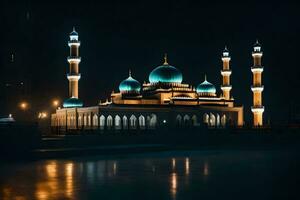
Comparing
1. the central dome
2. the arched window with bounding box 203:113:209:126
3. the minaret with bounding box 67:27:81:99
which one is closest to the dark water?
the arched window with bounding box 203:113:209:126

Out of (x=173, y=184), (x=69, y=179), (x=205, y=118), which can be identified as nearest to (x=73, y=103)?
(x=205, y=118)

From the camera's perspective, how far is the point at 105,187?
11.6 meters

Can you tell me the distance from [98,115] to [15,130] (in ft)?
44.9

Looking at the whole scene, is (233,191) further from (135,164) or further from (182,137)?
(182,137)

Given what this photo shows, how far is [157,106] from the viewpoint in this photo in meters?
39.0

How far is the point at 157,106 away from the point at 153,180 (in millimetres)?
26217

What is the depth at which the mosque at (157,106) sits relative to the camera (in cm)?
3744

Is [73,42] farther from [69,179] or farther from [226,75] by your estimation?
[69,179]

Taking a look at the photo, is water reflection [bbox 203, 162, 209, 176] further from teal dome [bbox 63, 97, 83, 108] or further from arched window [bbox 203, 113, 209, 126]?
arched window [bbox 203, 113, 209, 126]

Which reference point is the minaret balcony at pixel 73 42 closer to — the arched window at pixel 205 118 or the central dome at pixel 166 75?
the central dome at pixel 166 75

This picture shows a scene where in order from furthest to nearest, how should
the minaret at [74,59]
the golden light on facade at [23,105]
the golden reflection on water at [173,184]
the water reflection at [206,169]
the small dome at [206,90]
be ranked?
the small dome at [206,90] → the minaret at [74,59] → the golden light on facade at [23,105] → the water reflection at [206,169] → the golden reflection on water at [173,184]

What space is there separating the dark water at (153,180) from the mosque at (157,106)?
1930cm

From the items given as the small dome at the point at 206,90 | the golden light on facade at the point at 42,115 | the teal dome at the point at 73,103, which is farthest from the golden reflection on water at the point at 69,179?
the small dome at the point at 206,90

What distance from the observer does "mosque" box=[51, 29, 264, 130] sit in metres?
37.4
